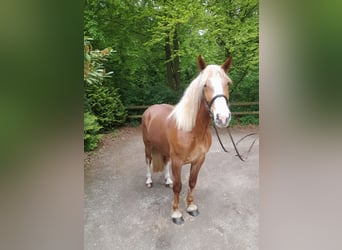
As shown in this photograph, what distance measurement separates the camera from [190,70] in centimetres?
229

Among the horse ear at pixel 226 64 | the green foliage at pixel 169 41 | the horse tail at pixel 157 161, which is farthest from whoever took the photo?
the green foliage at pixel 169 41

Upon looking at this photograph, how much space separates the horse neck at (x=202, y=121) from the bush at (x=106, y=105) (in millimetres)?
1191

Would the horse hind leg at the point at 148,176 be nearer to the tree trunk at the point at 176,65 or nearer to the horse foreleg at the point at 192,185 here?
the horse foreleg at the point at 192,185

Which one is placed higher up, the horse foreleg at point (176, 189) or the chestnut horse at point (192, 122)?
the chestnut horse at point (192, 122)

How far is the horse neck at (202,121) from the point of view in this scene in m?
1.35

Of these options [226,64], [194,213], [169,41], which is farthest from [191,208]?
[169,41]

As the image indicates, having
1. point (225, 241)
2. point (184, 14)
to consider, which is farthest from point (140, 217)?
point (184, 14)

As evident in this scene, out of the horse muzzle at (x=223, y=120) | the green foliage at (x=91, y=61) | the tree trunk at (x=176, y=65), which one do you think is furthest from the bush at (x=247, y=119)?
the green foliage at (x=91, y=61)

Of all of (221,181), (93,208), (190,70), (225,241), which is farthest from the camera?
(190,70)
